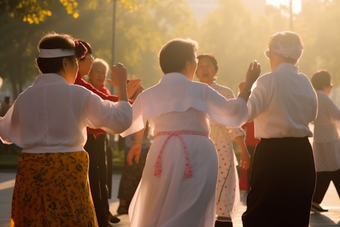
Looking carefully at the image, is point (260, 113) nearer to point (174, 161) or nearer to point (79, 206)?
point (174, 161)

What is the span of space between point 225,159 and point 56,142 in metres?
4.00

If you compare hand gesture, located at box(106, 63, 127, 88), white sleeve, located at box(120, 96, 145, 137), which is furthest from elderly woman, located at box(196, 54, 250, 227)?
hand gesture, located at box(106, 63, 127, 88)

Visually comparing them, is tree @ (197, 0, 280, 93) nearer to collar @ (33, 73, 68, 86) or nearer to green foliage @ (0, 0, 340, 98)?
green foliage @ (0, 0, 340, 98)

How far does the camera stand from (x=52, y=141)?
5355mm

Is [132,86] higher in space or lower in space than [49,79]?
lower

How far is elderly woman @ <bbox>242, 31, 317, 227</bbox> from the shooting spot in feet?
23.3

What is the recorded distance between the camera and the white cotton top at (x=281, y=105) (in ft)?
23.2

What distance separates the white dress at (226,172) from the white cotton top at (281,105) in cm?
184

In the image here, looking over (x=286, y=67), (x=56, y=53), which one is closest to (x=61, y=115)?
(x=56, y=53)

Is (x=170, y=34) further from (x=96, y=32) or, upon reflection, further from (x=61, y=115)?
(x=61, y=115)

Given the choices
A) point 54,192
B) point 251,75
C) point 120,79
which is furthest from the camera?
point 251,75

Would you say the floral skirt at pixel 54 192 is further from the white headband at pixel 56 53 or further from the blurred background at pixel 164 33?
the blurred background at pixel 164 33

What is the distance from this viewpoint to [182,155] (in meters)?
6.49

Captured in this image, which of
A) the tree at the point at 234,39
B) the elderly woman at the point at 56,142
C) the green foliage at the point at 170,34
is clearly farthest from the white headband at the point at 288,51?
the tree at the point at 234,39
